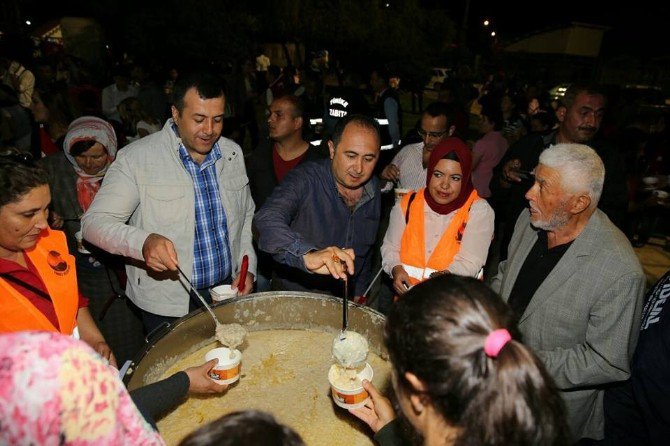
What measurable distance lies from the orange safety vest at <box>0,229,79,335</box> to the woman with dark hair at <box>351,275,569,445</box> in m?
1.60

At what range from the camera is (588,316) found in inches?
78.9

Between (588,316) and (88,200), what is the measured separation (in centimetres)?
373

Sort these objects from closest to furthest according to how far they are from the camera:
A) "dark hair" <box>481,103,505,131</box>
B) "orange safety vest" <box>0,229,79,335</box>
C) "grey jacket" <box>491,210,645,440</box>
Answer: "orange safety vest" <box>0,229,79,335</box> < "grey jacket" <box>491,210,645,440</box> < "dark hair" <box>481,103,505,131</box>

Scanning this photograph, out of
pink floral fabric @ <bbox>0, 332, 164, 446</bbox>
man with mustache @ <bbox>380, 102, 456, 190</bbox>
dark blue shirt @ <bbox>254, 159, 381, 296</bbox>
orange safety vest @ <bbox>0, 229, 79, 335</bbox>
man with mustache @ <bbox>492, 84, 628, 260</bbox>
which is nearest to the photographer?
pink floral fabric @ <bbox>0, 332, 164, 446</bbox>

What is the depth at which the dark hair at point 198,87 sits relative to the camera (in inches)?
96.0

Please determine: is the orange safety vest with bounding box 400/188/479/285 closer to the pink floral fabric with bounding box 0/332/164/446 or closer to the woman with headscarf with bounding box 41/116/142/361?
the pink floral fabric with bounding box 0/332/164/446

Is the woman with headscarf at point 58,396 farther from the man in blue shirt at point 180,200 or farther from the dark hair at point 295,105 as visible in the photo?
the dark hair at point 295,105

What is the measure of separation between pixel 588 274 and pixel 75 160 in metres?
3.84

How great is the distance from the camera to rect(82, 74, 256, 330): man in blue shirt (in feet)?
7.72

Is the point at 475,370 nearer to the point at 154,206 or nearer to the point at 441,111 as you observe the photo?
the point at 154,206

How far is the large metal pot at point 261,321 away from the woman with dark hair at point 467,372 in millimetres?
916

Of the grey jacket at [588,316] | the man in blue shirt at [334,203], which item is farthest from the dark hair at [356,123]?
the grey jacket at [588,316]

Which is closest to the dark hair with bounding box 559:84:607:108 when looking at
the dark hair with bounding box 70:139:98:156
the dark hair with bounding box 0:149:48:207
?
the dark hair with bounding box 0:149:48:207

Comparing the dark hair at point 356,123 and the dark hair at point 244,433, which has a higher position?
the dark hair at point 356,123
